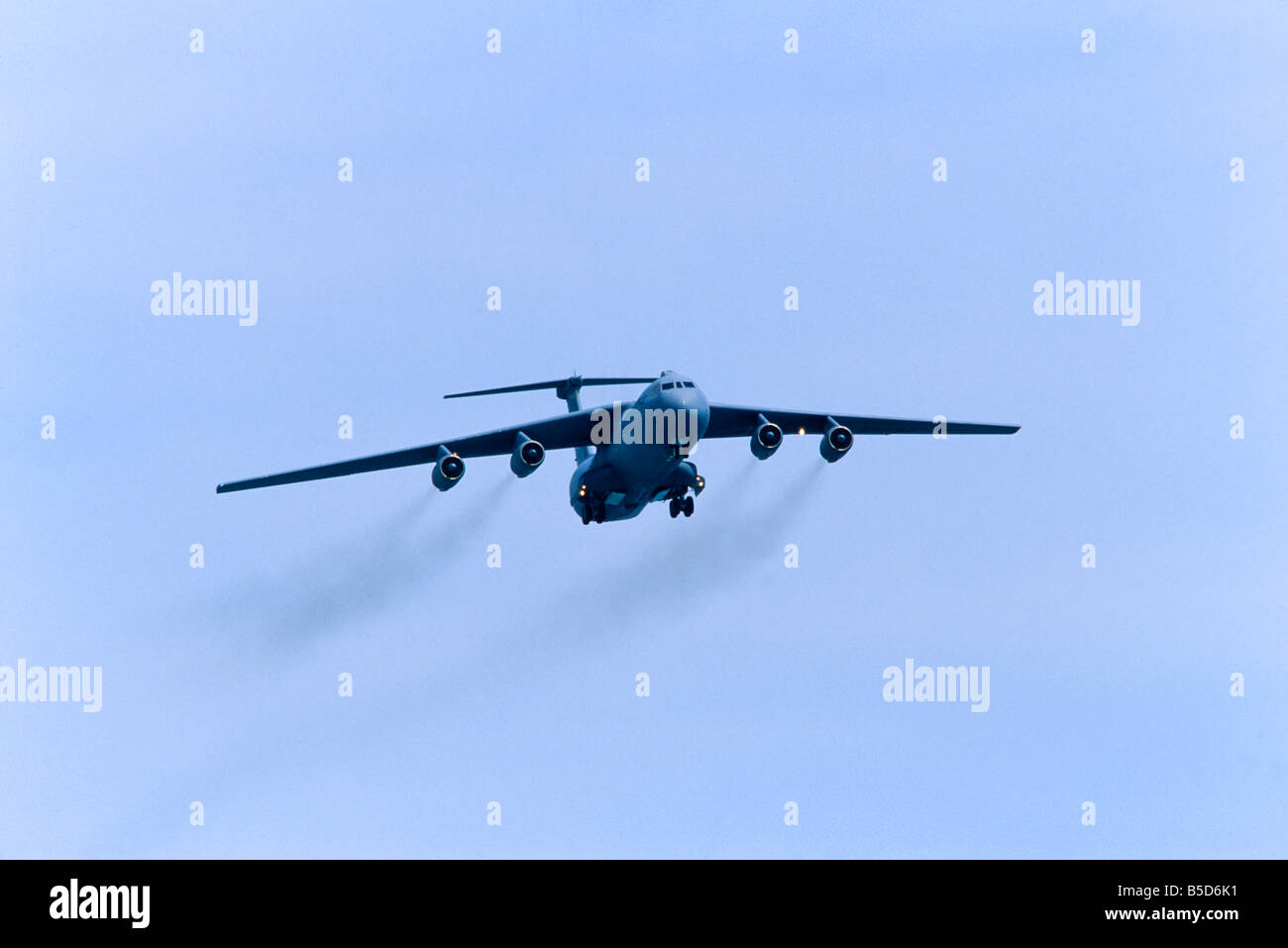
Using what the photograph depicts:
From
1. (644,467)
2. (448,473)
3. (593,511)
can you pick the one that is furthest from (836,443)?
(448,473)

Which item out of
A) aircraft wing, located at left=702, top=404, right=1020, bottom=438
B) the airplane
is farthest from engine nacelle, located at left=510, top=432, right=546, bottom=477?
aircraft wing, located at left=702, top=404, right=1020, bottom=438

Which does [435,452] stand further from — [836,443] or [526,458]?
Result: [836,443]

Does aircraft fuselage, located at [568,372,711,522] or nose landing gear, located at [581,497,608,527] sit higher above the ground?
aircraft fuselage, located at [568,372,711,522]

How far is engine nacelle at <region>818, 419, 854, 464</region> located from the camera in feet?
156

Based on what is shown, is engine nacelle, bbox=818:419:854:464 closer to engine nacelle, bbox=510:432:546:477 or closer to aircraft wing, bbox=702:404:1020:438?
aircraft wing, bbox=702:404:1020:438

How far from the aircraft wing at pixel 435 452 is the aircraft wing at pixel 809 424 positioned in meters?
3.20

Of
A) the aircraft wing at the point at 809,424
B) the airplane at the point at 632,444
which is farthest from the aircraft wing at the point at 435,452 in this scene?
the aircraft wing at the point at 809,424

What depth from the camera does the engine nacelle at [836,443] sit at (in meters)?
47.4

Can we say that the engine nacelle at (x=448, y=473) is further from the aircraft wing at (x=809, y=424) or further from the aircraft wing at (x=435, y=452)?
the aircraft wing at (x=809, y=424)

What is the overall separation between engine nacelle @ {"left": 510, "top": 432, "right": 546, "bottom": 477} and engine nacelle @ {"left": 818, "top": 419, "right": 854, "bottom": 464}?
20.7ft
